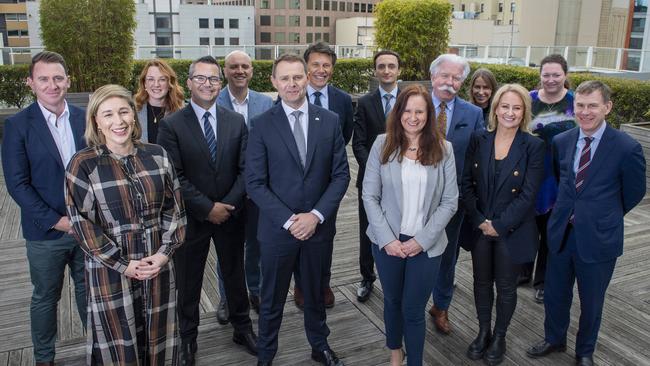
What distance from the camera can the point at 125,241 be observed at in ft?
7.63

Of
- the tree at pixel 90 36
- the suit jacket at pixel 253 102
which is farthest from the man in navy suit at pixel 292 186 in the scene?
the tree at pixel 90 36

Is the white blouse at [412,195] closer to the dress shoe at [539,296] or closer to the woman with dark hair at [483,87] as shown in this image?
the woman with dark hair at [483,87]

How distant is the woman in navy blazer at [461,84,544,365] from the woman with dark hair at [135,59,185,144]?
7.26 ft

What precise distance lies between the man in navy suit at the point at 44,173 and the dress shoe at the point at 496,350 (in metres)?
2.50

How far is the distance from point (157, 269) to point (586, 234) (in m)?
2.31

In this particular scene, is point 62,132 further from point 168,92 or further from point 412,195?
point 412,195

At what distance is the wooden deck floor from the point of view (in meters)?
3.15

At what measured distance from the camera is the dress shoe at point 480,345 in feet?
10.4

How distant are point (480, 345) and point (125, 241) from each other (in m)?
2.22

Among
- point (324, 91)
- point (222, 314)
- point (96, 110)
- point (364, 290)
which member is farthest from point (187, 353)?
point (324, 91)

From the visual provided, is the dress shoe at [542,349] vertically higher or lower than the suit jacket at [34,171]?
lower

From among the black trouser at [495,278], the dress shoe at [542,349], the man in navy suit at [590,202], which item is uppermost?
the man in navy suit at [590,202]

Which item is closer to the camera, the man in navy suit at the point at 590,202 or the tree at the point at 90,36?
the man in navy suit at the point at 590,202

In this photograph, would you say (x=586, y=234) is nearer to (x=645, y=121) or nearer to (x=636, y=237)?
(x=636, y=237)
